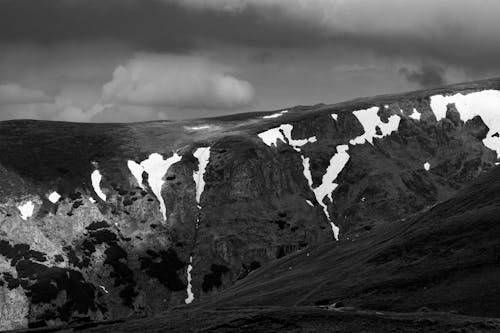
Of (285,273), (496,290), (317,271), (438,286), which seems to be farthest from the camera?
(285,273)

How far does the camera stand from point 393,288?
80.4 meters

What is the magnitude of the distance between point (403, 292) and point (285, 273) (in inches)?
2040

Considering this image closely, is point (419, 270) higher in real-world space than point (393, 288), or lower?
higher

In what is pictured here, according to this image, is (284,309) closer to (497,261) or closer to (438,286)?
(438,286)

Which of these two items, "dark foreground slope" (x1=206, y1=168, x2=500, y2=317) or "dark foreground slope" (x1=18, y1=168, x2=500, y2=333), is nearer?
"dark foreground slope" (x1=18, y1=168, x2=500, y2=333)

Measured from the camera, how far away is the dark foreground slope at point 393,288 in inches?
2256

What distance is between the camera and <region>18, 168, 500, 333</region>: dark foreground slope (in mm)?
57312

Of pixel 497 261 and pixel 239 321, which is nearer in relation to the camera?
pixel 239 321

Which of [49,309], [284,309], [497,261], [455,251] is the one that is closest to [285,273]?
[455,251]

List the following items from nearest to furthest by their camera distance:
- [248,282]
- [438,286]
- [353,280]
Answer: [438,286], [353,280], [248,282]

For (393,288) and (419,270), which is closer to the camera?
(393,288)

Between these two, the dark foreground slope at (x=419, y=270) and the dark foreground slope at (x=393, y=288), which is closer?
the dark foreground slope at (x=393, y=288)

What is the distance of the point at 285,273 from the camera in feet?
422

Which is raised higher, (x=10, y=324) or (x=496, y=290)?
(x=496, y=290)
